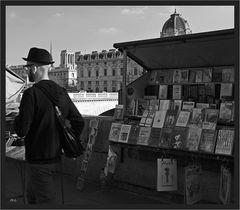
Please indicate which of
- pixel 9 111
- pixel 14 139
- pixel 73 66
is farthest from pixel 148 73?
pixel 73 66

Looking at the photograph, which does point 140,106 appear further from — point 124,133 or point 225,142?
point 225,142

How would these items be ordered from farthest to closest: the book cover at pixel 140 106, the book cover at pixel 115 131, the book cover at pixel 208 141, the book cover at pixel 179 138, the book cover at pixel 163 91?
1. the book cover at pixel 163 91
2. the book cover at pixel 140 106
3. the book cover at pixel 115 131
4. the book cover at pixel 179 138
5. the book cover at pixel 208 141

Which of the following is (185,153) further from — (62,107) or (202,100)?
(62,107)

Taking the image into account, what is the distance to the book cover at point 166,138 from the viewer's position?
4681 mm

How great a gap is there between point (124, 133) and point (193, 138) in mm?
1125

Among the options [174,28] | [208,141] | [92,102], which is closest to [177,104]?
[208,141]

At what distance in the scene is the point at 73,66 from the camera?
131 m

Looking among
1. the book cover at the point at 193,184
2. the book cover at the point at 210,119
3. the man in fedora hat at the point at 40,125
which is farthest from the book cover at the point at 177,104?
the man in fedora hat at the point at 40,125

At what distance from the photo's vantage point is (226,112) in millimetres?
4504

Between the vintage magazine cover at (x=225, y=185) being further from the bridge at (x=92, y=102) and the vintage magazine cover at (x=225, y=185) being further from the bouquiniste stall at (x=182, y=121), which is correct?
the bridge at (x=92, y=102)

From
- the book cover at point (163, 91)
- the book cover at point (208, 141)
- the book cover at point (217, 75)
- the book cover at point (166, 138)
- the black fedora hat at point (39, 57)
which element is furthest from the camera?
the book cover at point (163, 91)

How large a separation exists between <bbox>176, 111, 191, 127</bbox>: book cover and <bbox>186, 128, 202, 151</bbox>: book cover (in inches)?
6.4

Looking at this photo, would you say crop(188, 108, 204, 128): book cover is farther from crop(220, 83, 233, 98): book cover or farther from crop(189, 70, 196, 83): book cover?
crop(189, 70, 196, 83): book cover

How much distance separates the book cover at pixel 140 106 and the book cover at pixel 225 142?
5.39 ft
